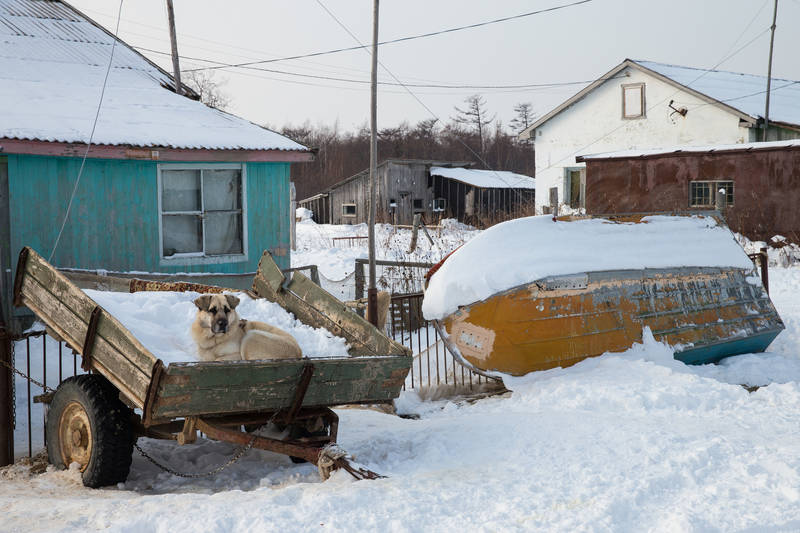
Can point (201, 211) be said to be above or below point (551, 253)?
above

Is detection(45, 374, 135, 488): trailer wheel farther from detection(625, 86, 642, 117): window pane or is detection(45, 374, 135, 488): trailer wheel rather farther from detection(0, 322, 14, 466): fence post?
detection(625, 86, 642, 117): window pane

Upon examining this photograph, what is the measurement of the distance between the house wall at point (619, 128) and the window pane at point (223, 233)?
22384 mm

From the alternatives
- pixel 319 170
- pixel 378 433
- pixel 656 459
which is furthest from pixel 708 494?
pixel 319 170

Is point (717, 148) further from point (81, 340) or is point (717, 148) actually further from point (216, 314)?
point (81, 340)

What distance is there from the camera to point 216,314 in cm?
546

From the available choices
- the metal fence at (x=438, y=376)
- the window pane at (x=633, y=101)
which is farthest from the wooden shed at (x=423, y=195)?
the metal fence at (x=438, y=376)

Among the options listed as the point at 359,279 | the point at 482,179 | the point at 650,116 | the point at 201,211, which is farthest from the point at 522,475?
the point at 482,179

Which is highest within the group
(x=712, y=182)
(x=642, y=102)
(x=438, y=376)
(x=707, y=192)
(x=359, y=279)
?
(x=642, y=102)

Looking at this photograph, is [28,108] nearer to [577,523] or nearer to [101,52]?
[101,52]

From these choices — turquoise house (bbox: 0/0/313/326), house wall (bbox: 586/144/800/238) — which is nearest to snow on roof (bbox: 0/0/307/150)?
turquoise house (bbox: 0/0/313/326)

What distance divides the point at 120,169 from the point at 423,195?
1344 inches

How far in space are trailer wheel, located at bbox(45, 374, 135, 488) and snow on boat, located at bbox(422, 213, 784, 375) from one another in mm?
3576

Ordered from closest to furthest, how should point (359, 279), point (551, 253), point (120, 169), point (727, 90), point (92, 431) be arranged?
point (92, 431), point (551, 253), point (120, 169), point (359, 279), point (727, 90)

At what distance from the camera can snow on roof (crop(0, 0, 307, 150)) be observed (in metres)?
10.2
